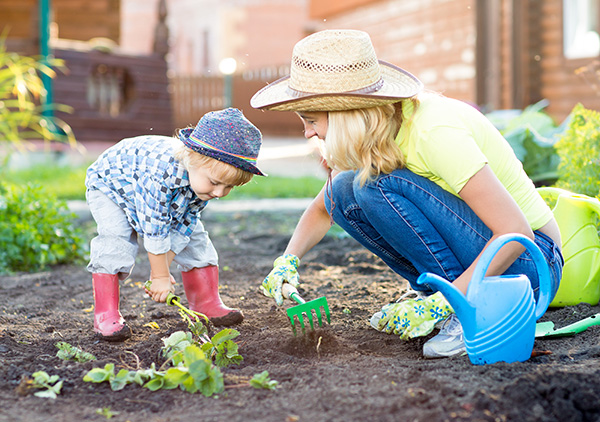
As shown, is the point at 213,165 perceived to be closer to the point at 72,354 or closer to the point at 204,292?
the point at 204,292

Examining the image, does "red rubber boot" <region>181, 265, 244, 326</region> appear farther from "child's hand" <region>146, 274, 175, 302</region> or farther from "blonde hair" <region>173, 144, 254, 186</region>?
"blonde hair" <region>173, 144, 254, 186</region>

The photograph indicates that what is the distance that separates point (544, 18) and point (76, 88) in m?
5.83

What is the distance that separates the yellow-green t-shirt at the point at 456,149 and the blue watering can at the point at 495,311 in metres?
0.27

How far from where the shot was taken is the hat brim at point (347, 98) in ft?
6.52

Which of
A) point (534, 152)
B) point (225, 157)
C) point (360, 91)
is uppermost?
point (360, 91)

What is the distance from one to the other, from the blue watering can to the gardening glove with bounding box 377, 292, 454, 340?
0.65 feet

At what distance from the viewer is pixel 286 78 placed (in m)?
2.37

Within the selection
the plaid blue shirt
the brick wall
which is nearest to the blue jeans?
the plaid blue shirt

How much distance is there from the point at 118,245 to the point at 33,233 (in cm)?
133

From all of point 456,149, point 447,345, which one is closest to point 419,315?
point 447,345

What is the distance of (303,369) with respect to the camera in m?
1.90

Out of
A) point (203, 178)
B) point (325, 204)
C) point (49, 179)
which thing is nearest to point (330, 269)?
point (325, 204)

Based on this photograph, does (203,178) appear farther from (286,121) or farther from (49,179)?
(286,121)

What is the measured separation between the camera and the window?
673 centimetres
